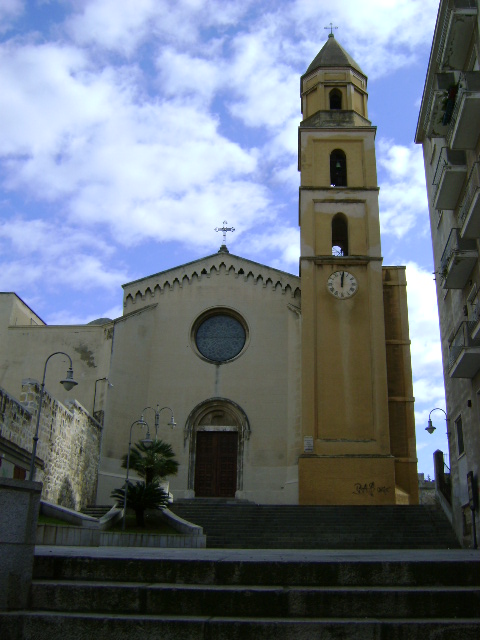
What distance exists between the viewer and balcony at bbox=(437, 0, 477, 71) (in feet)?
51.2

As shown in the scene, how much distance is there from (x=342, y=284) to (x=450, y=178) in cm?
1164

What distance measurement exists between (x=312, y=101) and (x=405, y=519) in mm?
21011

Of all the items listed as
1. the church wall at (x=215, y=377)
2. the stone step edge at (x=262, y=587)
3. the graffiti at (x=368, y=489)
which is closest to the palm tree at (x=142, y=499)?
the church wall at (x=215, y=377)

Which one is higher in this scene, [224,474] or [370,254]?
[370,254]

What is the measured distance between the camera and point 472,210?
15609mm

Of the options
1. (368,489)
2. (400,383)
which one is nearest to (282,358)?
(400,383)

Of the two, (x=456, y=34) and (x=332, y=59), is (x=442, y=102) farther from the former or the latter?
(x=332, y=59)

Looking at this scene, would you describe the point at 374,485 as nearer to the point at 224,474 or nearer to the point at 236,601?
the point at 224,474

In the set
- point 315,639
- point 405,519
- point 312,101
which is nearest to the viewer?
point 315,639

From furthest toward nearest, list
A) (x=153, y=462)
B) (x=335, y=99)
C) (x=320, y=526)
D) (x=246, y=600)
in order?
(x=335, y=99)
(x=153, y=462)
(x=320, y=526)
(x=246, y=600)

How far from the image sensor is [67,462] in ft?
77.0

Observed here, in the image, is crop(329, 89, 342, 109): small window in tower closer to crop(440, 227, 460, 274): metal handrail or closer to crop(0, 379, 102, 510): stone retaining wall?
crop(440, 227, 460, 274): metal handrail

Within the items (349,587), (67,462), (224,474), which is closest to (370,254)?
(224,474)

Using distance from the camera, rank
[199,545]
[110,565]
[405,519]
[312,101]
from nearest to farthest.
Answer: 1. [110,565]
2. [199,545]
3. [405,519]
4. [312,101]
